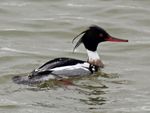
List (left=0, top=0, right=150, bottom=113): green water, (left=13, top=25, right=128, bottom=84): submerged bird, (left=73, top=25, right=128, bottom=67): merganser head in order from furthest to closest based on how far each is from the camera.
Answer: (left=73, top=25, right=128, bottom=67): merganser head < (left=13, top=25, right=128, bottom=84): submerged bird < (left=0, top=0, right=150, bottom=113): green water

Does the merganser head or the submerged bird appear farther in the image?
the merganser head

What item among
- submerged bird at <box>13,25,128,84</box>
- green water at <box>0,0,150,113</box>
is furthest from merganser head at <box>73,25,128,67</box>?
green water at <box>0,0,150,113</box>

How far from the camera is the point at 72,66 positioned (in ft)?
38.9

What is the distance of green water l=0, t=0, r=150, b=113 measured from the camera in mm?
10453

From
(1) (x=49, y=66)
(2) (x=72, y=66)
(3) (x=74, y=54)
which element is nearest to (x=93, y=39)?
(2) (x=72, y=66)

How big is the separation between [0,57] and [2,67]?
0.76 m

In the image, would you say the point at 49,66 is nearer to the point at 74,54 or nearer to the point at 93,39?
Answer: the point at 93,39

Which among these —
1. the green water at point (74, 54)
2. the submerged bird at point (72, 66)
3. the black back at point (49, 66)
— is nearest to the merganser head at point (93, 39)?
the submerged bird at point (72, 66)

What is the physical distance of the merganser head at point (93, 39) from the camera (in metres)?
12.5

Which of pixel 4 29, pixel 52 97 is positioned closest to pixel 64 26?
pixel 4 29

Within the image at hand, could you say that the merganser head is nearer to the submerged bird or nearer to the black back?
the submerged bird

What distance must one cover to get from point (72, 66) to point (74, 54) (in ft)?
7.12

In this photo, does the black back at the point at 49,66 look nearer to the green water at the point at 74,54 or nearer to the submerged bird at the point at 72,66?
the submerged bird at the point at 72,66

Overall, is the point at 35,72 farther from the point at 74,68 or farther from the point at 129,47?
the point at 129,47
